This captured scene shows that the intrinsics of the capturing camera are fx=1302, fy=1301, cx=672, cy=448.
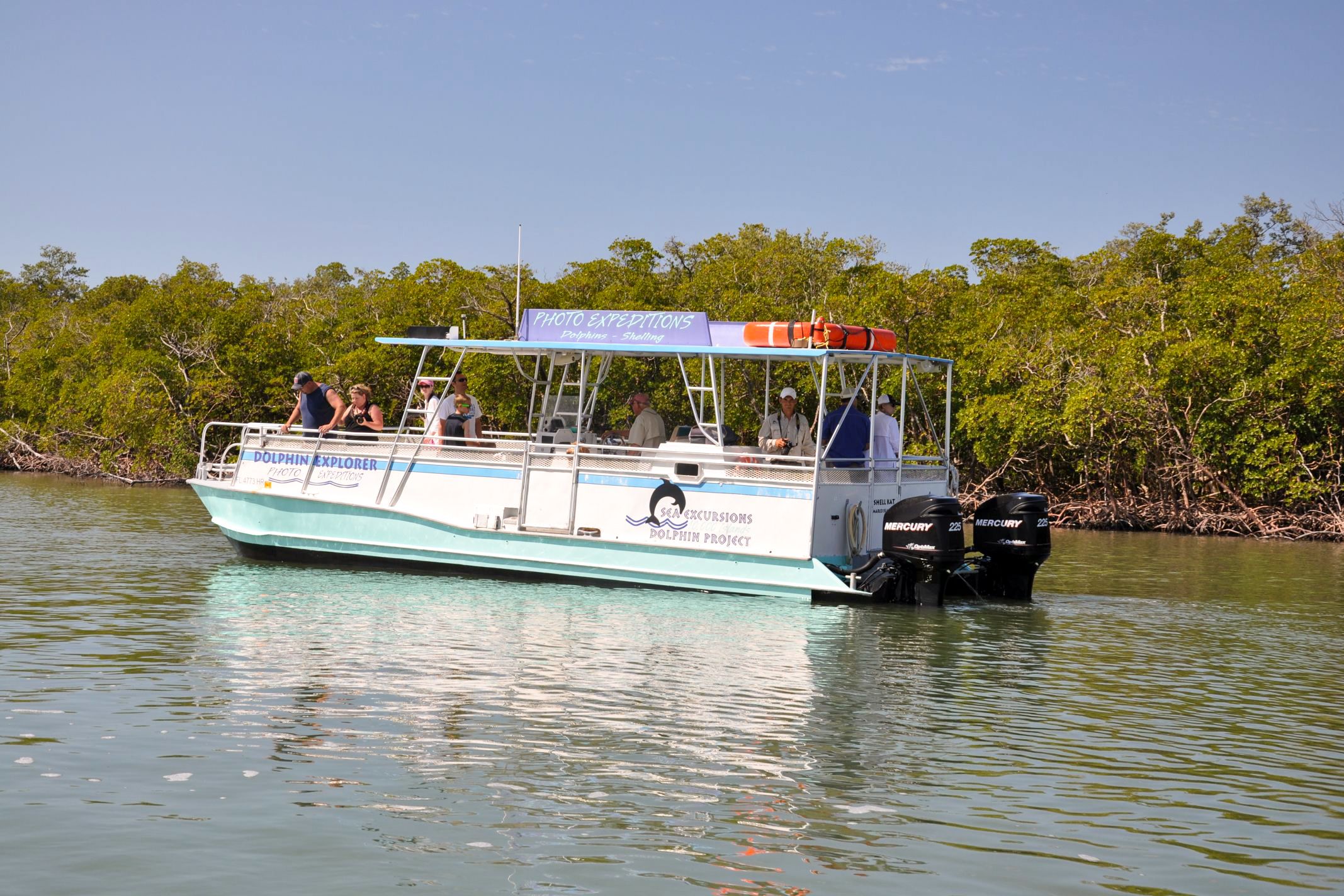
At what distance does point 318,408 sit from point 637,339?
14.4ft

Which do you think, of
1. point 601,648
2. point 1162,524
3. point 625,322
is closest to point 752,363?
point 1162,524

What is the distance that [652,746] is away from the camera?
7.50 meters

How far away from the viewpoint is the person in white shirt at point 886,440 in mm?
14305

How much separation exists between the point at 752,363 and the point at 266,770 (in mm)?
25257

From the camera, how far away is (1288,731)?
8.34 meters

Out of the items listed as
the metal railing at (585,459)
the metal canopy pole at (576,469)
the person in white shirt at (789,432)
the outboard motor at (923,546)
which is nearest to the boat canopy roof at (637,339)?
the metal canopy pole at (576,469)

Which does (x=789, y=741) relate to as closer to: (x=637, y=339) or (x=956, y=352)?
(x=637, y=339)

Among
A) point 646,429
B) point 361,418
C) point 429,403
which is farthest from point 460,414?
point 646,429

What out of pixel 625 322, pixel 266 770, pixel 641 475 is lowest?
pixel 266 770

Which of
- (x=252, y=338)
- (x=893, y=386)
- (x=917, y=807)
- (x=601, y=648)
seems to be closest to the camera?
(x=917, y=807)

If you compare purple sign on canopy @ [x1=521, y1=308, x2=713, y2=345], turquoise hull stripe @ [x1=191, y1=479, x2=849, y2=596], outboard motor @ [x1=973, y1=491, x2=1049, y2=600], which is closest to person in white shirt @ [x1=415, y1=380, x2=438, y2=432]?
turquoise hull stripe @ [x1=191, y1=479, x2=849, y2=596]

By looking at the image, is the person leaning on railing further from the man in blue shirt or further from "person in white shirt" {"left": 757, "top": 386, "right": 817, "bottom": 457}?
the man in blue shirt

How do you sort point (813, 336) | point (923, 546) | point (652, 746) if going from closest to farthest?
point (652, 746) → point (923, 546) → point (813, 336)

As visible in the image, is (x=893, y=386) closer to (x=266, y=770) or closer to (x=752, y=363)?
(x=752, y=363)
